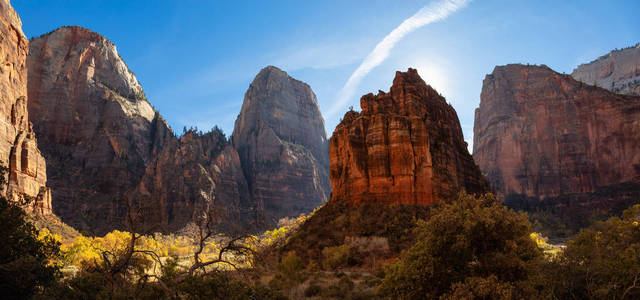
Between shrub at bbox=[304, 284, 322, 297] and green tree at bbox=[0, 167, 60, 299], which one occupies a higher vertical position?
green tree at bbox=[0, 167, 60, 299]

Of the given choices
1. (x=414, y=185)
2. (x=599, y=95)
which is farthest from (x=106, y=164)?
(x=599, y=95)

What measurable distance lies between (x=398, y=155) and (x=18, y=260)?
44272mm

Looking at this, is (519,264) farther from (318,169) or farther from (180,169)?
(318,169)

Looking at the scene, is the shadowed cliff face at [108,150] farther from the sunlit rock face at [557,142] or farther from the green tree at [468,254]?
the green tree at [468,254]

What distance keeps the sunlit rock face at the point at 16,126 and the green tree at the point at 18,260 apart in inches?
2588

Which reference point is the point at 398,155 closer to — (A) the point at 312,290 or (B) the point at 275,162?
(A) the point at 312,290

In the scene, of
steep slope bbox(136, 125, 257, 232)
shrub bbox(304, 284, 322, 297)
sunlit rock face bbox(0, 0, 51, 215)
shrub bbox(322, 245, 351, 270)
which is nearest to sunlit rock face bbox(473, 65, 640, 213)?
steep slope bbox(136, 125, 257, 232)

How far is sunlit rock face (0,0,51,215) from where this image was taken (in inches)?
2891

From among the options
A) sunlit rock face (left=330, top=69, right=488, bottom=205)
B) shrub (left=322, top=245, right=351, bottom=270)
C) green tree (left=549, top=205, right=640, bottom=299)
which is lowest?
shrub (left=322, top=245, right=351, bottom=270)

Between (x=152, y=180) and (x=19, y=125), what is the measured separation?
50.4 meters

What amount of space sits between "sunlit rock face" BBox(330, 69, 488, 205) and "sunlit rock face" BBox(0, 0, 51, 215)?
57706mm

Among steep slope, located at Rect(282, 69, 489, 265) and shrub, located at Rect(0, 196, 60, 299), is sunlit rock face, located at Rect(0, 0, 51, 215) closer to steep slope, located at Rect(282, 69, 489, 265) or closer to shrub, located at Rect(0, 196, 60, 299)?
steep slope, located at Rect(282, 69, 489, 265)

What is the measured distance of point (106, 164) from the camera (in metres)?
131

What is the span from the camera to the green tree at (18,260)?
1454cm
